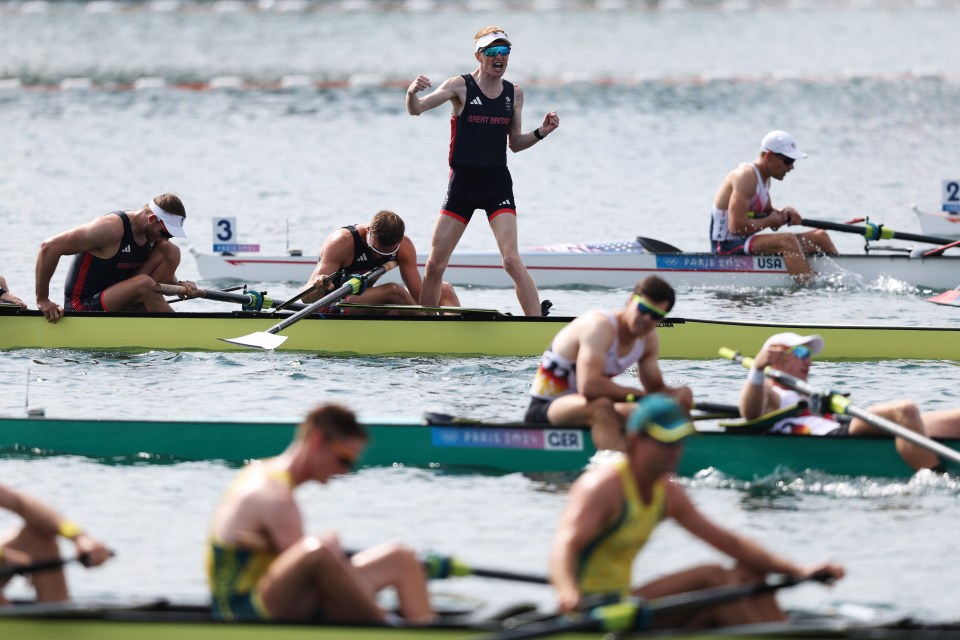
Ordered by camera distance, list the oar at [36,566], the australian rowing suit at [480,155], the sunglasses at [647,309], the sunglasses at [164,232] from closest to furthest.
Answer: the oar at [36,566] → the sunglasses at [647,309] → the sunglasses at [164,232] → the australian rowing suit at [480,155]

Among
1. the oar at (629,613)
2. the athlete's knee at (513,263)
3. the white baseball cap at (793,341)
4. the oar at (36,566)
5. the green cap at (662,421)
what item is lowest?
the oar at (629,613)

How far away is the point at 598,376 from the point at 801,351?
4.30ft


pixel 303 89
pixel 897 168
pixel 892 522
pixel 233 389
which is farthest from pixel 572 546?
pixel 303 89

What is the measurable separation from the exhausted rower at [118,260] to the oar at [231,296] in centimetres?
7

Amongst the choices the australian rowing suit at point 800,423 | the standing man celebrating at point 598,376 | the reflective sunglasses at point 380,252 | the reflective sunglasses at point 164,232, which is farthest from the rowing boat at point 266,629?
the reflective sunglasses at point 380,252

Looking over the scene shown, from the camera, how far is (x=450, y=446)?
1095cm

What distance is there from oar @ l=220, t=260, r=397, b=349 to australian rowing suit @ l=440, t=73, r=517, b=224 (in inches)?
35.9

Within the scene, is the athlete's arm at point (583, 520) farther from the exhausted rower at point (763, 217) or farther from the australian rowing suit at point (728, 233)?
the australian rowing suit at point (728, 233)

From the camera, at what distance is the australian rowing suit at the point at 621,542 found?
7.32 metres

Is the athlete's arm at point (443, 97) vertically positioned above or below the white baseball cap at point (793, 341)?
above

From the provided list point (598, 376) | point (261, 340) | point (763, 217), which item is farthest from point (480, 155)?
point (763, 217)

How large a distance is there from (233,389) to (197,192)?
14880mm

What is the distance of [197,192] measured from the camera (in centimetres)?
2825

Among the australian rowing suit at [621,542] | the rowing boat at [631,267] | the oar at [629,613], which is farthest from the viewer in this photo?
the rowing boat at [631,267]
